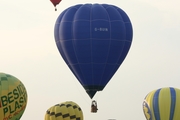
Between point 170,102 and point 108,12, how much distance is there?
655cm

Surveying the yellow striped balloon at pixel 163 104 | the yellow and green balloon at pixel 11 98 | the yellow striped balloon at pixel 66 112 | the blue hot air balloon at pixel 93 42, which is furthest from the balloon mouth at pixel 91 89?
the yellow striped balloon at pixel 163 104

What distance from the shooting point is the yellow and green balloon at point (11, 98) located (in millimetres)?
35750

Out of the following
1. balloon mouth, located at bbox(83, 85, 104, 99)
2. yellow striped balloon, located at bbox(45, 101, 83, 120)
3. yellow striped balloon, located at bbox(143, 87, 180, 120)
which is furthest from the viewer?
yellow striped balloon, located at bbox(143, 87, 180, 120)

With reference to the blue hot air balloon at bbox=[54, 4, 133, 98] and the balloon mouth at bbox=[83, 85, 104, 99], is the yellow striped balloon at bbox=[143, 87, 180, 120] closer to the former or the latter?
the blue hot air balloon at bbox=[54, 4, 133, 98]

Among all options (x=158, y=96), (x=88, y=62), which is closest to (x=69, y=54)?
(x=88, y=62)

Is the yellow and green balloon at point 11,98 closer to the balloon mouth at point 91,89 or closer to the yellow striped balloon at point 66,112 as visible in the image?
the yellow striped balloon at point 66,112

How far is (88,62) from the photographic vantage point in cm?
3816

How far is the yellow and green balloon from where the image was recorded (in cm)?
3575

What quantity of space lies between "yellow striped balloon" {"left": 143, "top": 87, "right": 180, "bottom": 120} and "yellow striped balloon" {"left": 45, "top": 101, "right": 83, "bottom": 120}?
4.13 metres

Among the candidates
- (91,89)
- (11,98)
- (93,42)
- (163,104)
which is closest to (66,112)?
(91,89)

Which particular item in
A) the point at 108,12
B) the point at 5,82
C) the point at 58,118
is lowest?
the point at 58,118

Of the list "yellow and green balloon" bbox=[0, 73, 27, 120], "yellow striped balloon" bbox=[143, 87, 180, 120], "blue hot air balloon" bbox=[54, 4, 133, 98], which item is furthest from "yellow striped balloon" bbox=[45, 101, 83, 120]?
"yellow striped balloon" bbox=[143, 87, 180, 120]

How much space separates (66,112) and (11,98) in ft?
15.8

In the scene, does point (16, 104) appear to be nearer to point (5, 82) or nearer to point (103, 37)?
point (5, 82)
